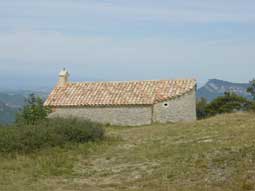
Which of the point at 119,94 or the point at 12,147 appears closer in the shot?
the point at 12,147

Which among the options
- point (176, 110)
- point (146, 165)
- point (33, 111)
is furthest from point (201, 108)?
point (146, 165)

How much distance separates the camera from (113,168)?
1174cm

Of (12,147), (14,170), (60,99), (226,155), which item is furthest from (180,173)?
(60,99)

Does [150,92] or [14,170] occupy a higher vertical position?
[150,92]

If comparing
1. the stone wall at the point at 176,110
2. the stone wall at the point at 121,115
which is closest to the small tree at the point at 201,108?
the stone wall at the point at 176,110

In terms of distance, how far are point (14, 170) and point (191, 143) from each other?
5.43 metres

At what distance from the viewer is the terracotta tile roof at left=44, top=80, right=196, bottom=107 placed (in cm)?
2644

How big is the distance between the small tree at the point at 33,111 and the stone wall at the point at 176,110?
639cm

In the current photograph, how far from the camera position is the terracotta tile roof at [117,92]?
26.4m

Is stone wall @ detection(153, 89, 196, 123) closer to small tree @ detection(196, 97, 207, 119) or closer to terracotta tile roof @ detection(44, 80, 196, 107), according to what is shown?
terracotta tile roof @ detection(44, 80, 196, 107)

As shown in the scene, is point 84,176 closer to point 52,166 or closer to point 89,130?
point 52,166

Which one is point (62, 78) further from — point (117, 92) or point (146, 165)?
point (146, 165)

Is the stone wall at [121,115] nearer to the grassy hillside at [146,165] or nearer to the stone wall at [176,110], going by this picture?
the stone wall at [176,110]

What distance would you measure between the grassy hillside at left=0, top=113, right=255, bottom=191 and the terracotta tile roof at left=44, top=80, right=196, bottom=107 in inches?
405
